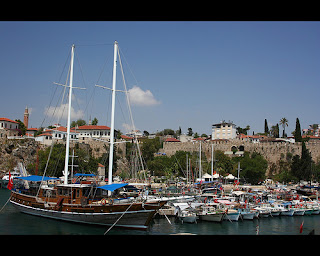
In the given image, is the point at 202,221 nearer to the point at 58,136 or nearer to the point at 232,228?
the point at 232,228

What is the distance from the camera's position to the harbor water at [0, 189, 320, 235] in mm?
17328

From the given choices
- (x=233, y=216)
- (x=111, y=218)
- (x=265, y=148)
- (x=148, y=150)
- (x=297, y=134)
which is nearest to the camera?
(x=111, y=218)

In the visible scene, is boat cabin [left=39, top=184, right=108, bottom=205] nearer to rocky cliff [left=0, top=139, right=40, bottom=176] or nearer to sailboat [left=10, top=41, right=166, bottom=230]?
sailboat [left=10, top=41, right=166, bottom=230]

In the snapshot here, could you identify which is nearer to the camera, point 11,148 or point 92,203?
point 92,203

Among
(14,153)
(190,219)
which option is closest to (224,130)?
(14,153)

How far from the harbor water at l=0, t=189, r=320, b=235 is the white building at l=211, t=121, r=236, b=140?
55.5m

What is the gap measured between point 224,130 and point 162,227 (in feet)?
207

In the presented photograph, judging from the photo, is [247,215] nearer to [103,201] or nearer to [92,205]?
[103,201]

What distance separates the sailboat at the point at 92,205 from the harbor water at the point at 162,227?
423 mm

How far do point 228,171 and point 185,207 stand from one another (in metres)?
35.3

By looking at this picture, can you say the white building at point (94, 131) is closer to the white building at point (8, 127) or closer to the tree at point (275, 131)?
the white building at point (8, 127)

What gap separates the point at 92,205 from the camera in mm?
18141
